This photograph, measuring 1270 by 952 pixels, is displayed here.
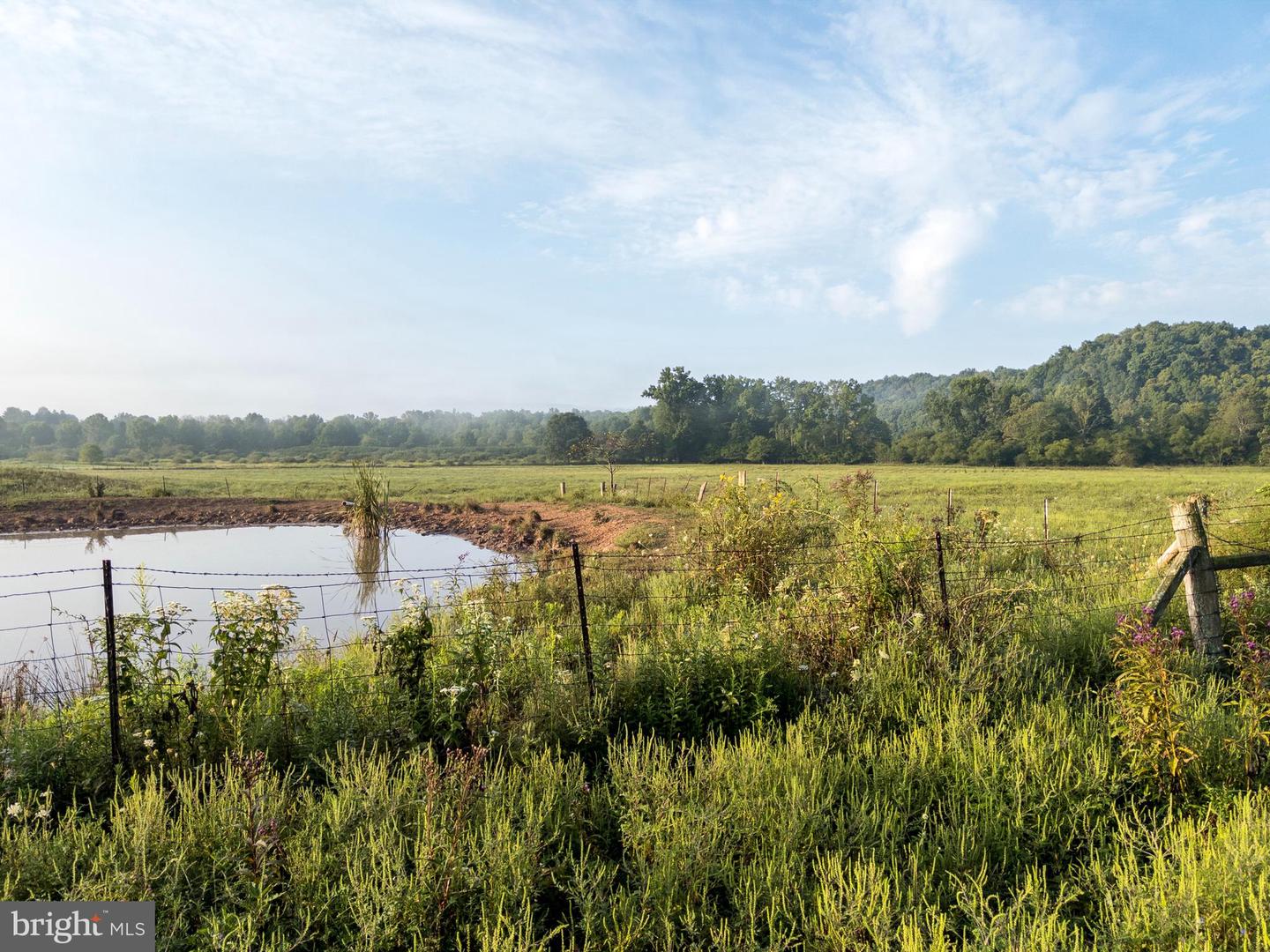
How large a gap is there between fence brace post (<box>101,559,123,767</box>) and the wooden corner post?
8.44m

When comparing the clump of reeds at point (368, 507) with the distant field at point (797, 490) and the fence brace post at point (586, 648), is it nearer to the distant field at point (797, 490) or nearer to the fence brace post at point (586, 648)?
the distant field at point (797, 490)

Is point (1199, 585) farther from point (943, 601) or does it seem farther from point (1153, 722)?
point (1153, 722)

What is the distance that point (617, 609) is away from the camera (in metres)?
10.1

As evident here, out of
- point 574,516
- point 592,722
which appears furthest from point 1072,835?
point 574,516

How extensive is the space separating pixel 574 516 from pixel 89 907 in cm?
2708

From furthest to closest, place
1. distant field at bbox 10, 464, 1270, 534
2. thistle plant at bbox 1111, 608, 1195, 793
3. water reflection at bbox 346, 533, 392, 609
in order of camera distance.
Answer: distant field at bbox 10, 464, 1270, 534 → water reflection at bbox 346, 533, 392, 609 → thistle plant at bbox 1111, 608, 1195, 793

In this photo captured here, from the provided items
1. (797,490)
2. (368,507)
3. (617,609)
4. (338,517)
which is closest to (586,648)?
(617,609)

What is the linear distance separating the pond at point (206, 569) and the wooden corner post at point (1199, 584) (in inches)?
317

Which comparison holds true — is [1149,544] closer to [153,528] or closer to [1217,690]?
[1217,690]

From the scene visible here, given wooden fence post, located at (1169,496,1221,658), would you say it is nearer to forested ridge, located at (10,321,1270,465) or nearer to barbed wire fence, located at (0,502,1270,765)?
barbed wire fence, located at (0,502,1270,765)

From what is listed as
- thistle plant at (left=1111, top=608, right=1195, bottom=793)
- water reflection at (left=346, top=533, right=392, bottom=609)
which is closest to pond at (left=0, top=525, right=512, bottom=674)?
water reflection at (left=346, top=533, right=392, bottom=609)

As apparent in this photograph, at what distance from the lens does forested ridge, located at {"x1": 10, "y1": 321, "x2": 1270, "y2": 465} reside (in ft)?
283

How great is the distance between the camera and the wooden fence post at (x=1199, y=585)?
6.34m

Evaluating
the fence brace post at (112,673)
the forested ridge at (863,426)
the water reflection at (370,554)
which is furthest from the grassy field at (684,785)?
the forested ridge at (863,426)
